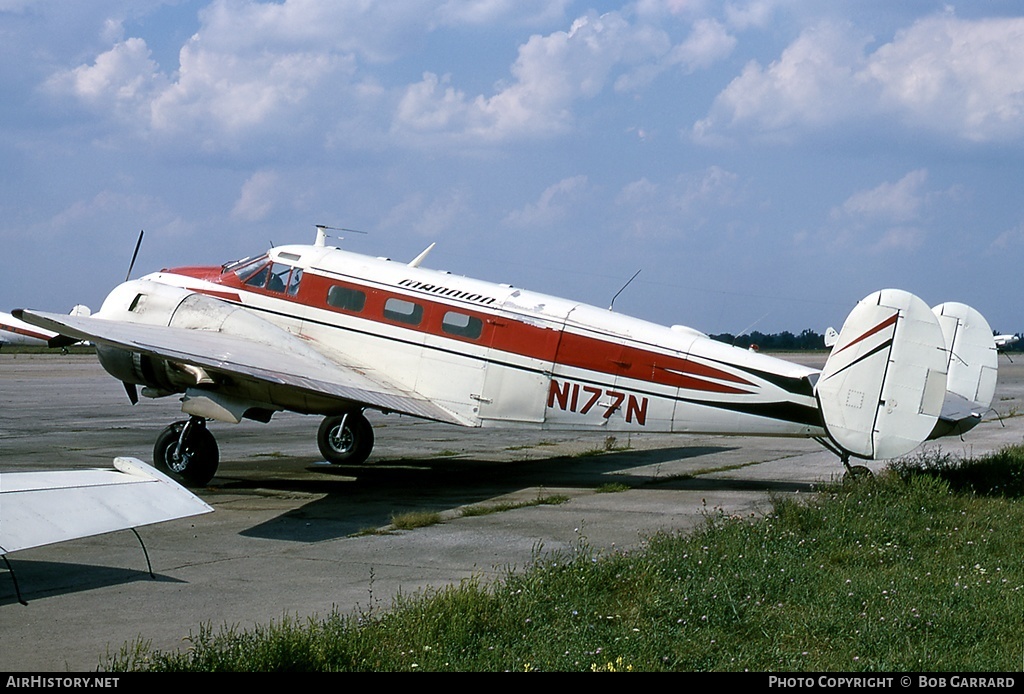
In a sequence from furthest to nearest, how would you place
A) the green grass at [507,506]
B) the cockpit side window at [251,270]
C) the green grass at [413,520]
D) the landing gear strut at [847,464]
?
the cockpit side window at [251,270]
the landing gear strut at [847,464]
the green grass at [507,506]
the green grass at [413,520]

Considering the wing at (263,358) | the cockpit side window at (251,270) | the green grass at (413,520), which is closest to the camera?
the green grass at (413,520)

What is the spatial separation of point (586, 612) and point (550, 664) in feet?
3.81

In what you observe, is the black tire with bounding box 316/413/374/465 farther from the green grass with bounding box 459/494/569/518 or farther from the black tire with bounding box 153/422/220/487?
the green grass with bounding box 459/494/569/518

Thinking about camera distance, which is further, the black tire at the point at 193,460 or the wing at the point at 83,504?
the black tire at the point at 193,460

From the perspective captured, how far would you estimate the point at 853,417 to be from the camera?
42.7ft

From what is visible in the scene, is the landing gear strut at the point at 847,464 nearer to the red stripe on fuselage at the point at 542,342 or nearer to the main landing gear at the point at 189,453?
the red stripe on fuselage at the point at 542,342

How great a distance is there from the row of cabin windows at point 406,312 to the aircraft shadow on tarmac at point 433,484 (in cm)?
239

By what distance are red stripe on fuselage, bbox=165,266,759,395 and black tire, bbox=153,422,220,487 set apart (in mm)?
2727

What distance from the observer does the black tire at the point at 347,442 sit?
1797 centimetres

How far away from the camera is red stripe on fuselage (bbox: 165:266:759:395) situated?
1427 cm

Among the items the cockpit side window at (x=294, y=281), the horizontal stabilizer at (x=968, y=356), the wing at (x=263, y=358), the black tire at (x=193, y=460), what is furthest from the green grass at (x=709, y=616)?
the cockpit side window at (x=294, y=281)

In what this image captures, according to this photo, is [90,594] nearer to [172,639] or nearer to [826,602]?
[172,639]

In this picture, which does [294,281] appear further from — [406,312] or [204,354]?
[204,354]
